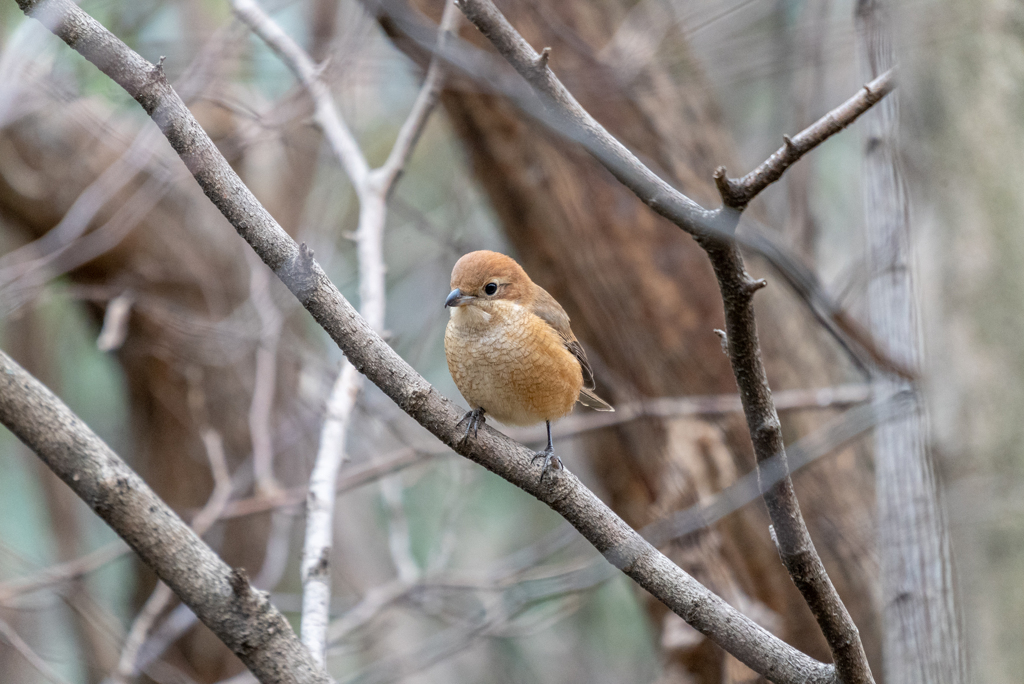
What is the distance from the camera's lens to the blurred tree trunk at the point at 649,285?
475 cm

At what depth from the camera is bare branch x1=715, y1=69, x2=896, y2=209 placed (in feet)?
5.40

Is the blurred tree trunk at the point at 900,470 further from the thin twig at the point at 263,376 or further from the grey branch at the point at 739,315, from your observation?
the thin twig at the point at 263,376

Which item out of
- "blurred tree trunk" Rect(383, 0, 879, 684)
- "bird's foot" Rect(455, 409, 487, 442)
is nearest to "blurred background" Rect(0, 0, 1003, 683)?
"blurred tree trunk" Rect(383, 0, 879, 684)

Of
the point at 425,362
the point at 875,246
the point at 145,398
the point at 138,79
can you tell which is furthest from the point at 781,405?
the point at 145,398

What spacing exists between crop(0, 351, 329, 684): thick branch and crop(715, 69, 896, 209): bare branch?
162cm

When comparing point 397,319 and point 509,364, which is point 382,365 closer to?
point 509,364

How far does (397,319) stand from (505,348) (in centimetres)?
423

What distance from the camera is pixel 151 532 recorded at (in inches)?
90.6

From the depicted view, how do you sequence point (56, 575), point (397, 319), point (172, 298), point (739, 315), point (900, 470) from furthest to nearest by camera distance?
1. point (397, 319)
2. point (172, 298)
3. point (56, 575)
4. point (900, 470)
5. point (739, 315)

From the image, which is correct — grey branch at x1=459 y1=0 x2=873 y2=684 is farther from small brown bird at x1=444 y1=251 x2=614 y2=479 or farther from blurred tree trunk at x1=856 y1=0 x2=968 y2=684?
small brown bird at x1=444 y1=251 x2=614 y2=479

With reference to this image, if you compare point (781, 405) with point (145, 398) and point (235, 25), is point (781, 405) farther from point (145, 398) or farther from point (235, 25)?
point (145, 398)

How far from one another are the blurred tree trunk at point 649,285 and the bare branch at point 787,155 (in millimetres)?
3067

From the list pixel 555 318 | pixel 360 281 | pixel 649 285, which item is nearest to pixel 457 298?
pixel 555 318

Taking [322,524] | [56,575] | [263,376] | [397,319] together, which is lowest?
[322,524]
